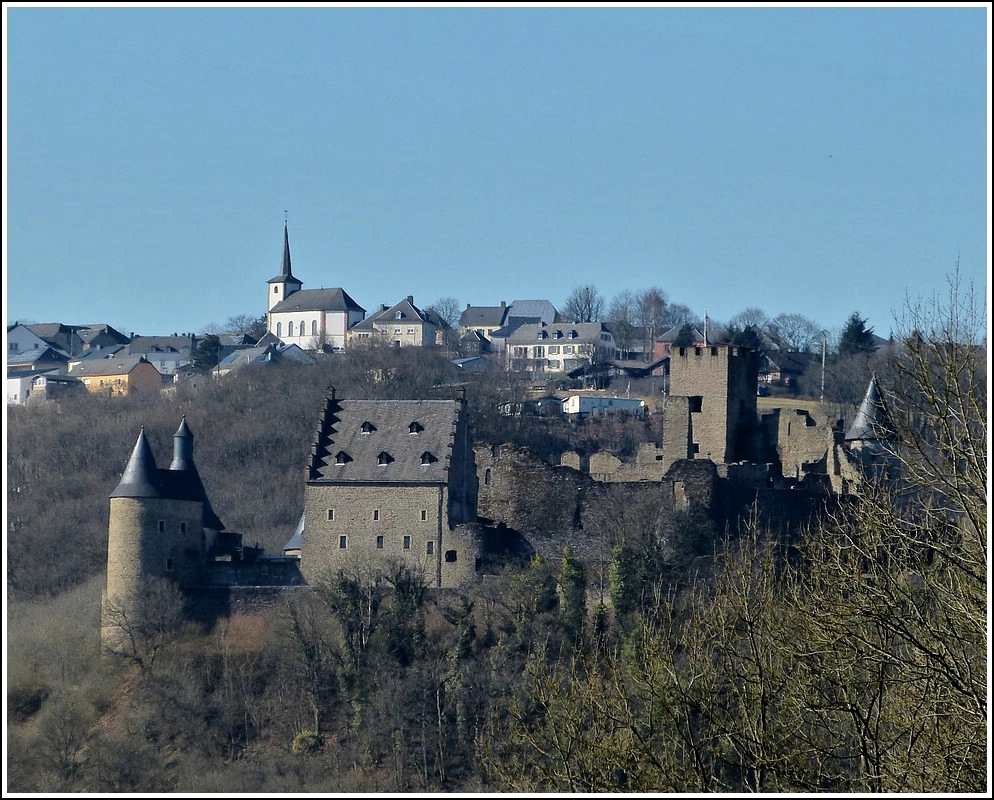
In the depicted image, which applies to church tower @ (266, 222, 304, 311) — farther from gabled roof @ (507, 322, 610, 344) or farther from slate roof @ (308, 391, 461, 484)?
slate roof @ (308, 391, 461, 484)

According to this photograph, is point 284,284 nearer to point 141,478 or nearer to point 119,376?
point 119,376

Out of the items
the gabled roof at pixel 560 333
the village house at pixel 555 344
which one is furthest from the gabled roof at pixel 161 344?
the gabled roof at pixel 560 333

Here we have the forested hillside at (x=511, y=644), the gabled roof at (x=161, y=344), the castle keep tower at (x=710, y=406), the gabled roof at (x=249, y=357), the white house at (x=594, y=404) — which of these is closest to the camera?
the forested hillside at (x=511, y=644)

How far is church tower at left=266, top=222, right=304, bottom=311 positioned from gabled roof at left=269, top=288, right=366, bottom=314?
189 inches

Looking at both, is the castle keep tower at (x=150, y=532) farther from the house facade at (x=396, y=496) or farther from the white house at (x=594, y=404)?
the white house at (x=594, y=404)

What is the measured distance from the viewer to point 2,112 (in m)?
20.4

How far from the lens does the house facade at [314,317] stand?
123 m

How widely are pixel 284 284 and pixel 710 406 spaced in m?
80.9

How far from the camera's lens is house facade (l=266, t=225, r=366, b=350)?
123 m

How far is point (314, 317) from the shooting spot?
125000 millimetres

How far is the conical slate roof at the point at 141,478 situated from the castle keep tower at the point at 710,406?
13004 millimetres

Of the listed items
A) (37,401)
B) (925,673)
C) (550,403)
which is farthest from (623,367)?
(925,673)

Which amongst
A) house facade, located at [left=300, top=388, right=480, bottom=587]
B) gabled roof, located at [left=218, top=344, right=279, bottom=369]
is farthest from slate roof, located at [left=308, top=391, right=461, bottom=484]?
gabled roof, located at [left=218, top=344, right=279, bottom=369]

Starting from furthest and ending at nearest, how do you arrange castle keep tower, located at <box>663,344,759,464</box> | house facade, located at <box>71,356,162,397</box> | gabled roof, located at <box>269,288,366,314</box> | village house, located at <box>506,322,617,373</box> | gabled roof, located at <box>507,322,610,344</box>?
gabled roof, located at <box>269,288,366,314</box> → gabled roof, located at <box>507,322,610,344</box> → village house, located at <box>506,322,617,373</box> → house facade, located at <box>71,356,162,397</box> → castle keep tower, located at <box>663,344,759,464</box>
